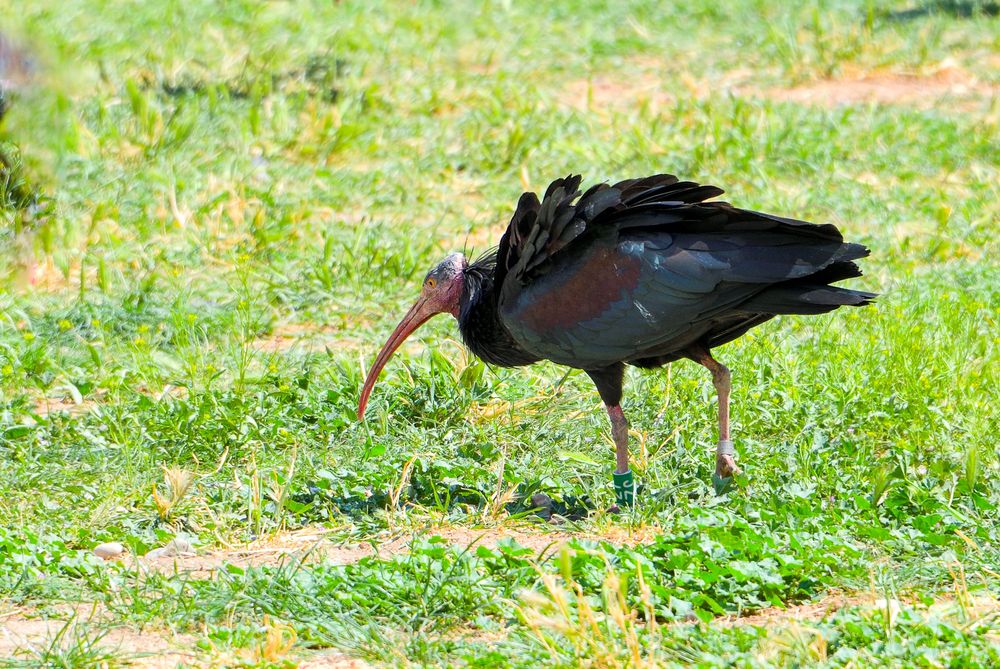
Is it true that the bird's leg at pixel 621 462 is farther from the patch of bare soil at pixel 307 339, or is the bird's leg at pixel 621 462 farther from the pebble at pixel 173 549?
the patch of bare soil at pixel 307 339

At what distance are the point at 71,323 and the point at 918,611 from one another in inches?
174

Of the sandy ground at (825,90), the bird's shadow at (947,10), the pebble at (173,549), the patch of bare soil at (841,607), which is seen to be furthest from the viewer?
the bird's shadow at (947,10)

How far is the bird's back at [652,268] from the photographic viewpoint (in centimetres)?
473

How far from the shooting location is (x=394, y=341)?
5.81 meters

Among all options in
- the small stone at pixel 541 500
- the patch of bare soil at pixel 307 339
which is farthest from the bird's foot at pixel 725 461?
the patch of bare soil at pixel 307 339

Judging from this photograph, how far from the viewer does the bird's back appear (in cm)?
473

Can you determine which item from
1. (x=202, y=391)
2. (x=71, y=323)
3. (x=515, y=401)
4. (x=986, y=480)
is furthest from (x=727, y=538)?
(x=71, y=323)

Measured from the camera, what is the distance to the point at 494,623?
400 centimetres

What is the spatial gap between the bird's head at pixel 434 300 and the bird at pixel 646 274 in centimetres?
47

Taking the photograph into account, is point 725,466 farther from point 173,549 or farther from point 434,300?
point 173,549

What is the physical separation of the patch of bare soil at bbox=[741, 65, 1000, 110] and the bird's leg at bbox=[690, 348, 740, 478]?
554cm

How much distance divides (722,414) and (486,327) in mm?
999

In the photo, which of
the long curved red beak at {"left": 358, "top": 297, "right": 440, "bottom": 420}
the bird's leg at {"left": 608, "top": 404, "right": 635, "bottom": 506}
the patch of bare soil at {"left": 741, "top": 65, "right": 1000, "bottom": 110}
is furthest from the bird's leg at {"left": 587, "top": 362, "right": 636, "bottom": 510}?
the patch of bare soil at {"left": 741, "top": 65, "right": 1000, "bottom": 110}

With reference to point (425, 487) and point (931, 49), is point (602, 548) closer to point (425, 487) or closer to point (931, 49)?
point (425, 487)
